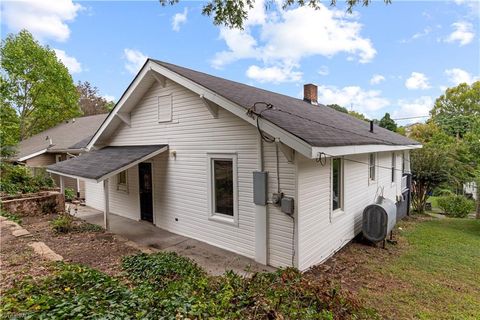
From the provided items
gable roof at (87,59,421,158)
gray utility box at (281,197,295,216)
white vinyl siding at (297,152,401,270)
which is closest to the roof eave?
gable roof at (87,59,421,158)

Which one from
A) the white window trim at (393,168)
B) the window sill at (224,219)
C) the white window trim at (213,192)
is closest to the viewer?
the white window trim at (213,192)

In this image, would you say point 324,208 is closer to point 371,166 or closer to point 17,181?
point 371,166

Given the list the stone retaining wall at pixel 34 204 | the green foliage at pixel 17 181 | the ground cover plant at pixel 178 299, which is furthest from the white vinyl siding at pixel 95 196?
the ground cover plant at pixel 178 299

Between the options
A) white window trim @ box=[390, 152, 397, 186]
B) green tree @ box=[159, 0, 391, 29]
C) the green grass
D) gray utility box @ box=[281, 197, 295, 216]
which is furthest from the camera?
white window trim @ box=[390, 152, 397, 186]

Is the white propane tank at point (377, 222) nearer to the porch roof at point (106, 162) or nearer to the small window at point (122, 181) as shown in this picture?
the porch roof at point (106, 162)

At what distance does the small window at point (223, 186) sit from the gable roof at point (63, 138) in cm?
985

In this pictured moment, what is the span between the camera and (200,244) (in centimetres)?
691

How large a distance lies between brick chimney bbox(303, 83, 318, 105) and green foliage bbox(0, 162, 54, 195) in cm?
1297

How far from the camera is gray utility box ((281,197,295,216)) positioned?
513 cm

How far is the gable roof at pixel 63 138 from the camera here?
51.6 feet

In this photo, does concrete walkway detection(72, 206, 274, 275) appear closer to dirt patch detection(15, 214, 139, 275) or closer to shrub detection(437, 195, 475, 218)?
dirt patch detection(15, 214, 139, 275)

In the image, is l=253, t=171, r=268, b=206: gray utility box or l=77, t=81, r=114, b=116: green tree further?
l=77, t=81, r=114, b=116: green tree

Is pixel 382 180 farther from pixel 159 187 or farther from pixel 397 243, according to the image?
pixel 159 187

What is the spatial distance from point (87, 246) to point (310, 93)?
36.7 feet
